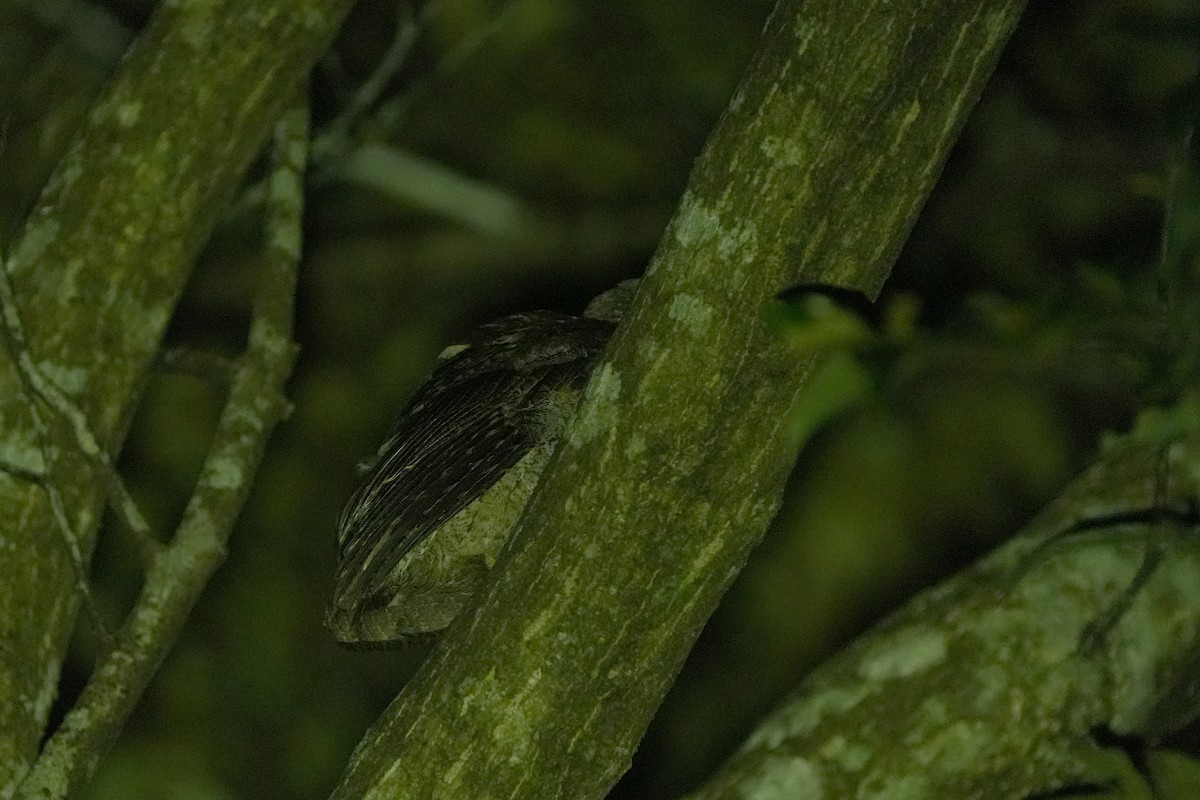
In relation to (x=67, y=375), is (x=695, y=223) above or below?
above

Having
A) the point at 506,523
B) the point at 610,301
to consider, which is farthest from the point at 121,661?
the point at 610,301

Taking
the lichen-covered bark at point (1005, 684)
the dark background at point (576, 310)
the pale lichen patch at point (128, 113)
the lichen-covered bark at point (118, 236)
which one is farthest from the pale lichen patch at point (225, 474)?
the dark background at point (576, 310)

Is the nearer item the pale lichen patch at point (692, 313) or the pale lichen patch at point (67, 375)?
the pale lichen patch at point (692, 313)

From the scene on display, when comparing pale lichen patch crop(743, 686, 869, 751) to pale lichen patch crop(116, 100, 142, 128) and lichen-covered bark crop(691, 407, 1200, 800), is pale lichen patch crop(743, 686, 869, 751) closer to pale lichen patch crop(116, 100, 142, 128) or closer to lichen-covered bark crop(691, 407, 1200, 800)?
lichen-covered bark crop(691, 407, 1200, 800)

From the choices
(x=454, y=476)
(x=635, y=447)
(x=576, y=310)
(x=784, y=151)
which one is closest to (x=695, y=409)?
(x=635, y=447)

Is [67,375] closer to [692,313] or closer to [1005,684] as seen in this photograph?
[692,313]

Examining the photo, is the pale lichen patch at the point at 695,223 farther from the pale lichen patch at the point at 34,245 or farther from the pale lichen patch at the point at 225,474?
the pale lichen patch at the point at 34,245

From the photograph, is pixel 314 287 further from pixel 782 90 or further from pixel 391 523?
pixel 782 90
